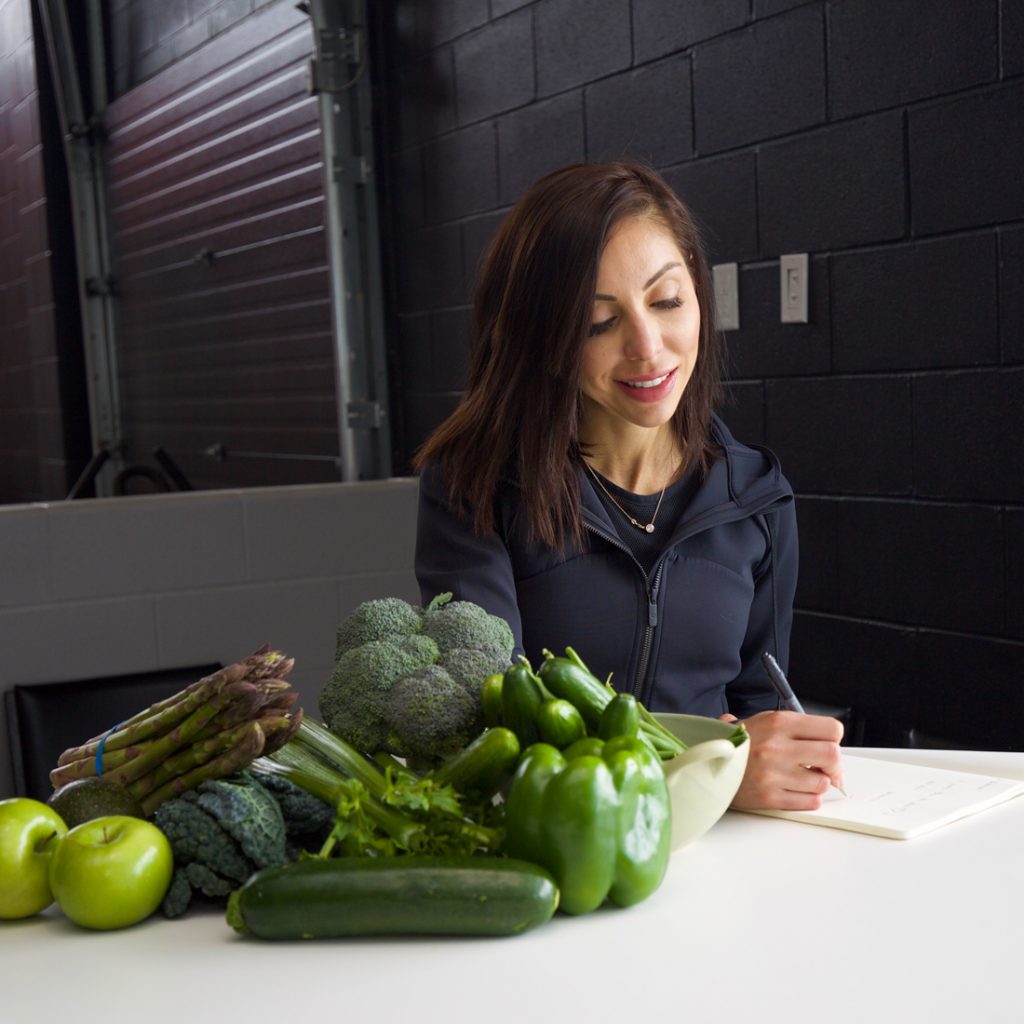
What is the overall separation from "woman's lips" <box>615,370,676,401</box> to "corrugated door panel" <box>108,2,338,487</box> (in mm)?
2301

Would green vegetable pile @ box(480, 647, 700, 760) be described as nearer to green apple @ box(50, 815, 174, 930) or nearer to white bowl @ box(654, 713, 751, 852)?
white bowl @ box(654, 713, 751, 852)

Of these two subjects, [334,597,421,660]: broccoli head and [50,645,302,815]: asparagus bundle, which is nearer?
[50,645,302,815]: asparagus bundle

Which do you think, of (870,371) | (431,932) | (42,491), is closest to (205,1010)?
(431,932)

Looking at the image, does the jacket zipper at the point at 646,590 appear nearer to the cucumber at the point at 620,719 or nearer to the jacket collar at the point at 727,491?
the jacket collar at the point at 727,491

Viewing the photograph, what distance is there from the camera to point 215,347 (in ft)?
13.6

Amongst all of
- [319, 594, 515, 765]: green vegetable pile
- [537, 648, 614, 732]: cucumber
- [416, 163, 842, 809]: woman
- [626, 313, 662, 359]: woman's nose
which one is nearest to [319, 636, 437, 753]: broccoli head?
[319, 594, 515, 765]: green vegetable pile

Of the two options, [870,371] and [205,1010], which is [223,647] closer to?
[870,371]

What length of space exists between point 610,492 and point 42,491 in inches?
91.8

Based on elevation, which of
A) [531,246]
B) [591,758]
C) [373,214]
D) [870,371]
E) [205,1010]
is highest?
[373,214]

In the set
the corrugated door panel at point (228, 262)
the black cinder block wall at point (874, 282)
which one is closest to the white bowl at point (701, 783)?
the black cinder block wall at point (874, 282)

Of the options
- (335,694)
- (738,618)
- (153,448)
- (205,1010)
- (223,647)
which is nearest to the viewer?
(205,1010)

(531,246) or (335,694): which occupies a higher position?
(531,246)

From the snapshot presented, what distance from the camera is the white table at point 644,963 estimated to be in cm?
82

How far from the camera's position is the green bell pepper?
914 millimetres
